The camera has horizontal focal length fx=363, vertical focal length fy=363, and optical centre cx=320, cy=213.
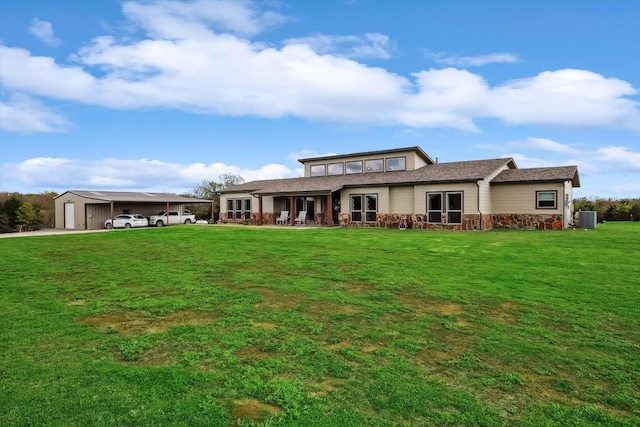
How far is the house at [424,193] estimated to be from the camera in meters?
20.6

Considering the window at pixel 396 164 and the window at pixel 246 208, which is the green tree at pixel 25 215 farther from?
the window at pixel 396 164

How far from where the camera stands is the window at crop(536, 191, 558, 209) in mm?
20422

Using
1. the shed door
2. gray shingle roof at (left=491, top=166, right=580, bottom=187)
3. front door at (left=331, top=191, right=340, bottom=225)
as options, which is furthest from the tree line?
the shed door

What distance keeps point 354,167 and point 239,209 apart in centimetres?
1074

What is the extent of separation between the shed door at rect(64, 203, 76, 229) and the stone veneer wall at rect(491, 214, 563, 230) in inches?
1336

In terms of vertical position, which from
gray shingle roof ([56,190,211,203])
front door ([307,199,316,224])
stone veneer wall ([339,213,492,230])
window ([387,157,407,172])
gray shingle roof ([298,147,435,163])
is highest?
gray shingle roof ([298,147,435,163])

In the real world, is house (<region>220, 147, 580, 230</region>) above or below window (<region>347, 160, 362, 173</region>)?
below

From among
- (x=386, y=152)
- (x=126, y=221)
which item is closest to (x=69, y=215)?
(x=126, y=221)

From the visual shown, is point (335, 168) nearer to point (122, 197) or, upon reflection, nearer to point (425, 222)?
point (425, 222)

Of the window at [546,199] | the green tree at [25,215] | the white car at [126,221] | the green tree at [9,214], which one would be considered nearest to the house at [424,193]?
the window at [546,199]

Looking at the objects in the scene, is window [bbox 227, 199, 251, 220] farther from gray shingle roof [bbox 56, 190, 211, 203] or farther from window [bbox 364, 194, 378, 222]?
window [bbox 364, 194, 378, 222]

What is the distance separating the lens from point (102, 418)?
2.65 meters

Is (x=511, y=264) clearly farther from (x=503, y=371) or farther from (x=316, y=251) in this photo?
(x=503, y=371)

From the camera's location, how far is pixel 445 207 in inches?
840
